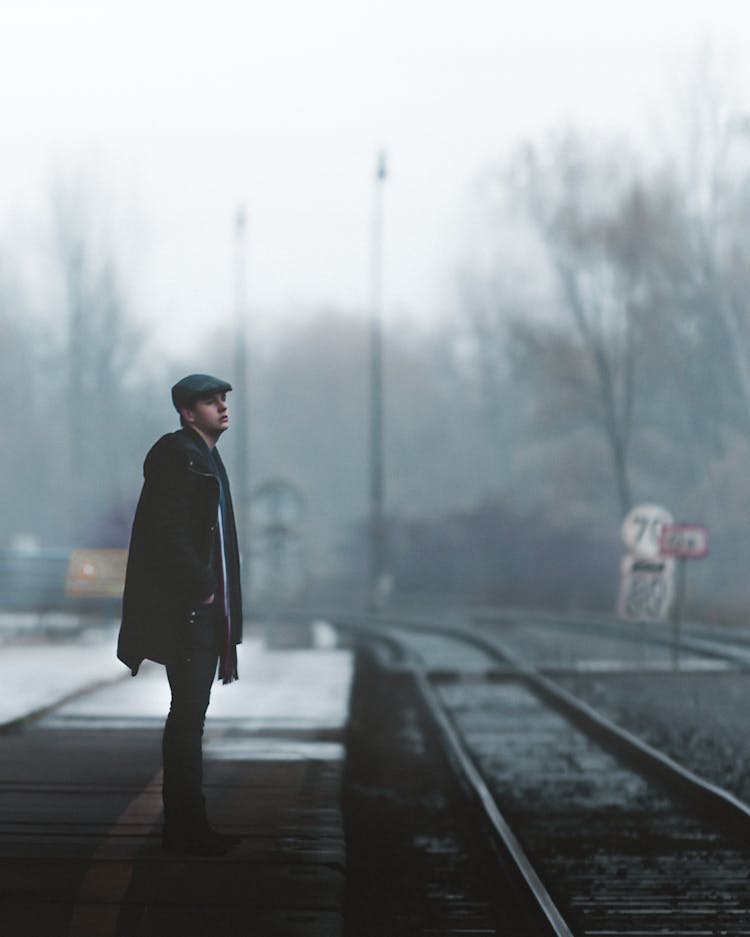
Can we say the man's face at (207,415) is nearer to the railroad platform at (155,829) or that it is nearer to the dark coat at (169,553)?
the dark coat at (169,553)

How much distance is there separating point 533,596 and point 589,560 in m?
1.91

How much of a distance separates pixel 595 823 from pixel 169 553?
4.07 m

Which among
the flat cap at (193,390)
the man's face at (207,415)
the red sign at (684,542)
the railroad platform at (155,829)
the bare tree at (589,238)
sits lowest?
the railroad platform at (155,829)

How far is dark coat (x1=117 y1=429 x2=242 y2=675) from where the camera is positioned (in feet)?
21.9

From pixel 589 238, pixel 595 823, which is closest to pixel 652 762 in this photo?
pixel 595 823

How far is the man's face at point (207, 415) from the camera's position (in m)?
6.99

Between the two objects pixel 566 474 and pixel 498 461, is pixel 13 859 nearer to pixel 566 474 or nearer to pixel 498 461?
pixel 566 474

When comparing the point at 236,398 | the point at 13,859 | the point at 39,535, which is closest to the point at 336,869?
the point at 13,859

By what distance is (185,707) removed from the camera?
6879 mm

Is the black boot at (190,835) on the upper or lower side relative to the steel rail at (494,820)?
upper

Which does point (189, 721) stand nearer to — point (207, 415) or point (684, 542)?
point (207, 415)

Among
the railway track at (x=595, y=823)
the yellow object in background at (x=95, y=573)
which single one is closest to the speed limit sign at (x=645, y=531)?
the railway track at (x=595, y=823)

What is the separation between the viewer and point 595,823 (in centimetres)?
992

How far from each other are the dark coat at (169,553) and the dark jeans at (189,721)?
2.6 inches
